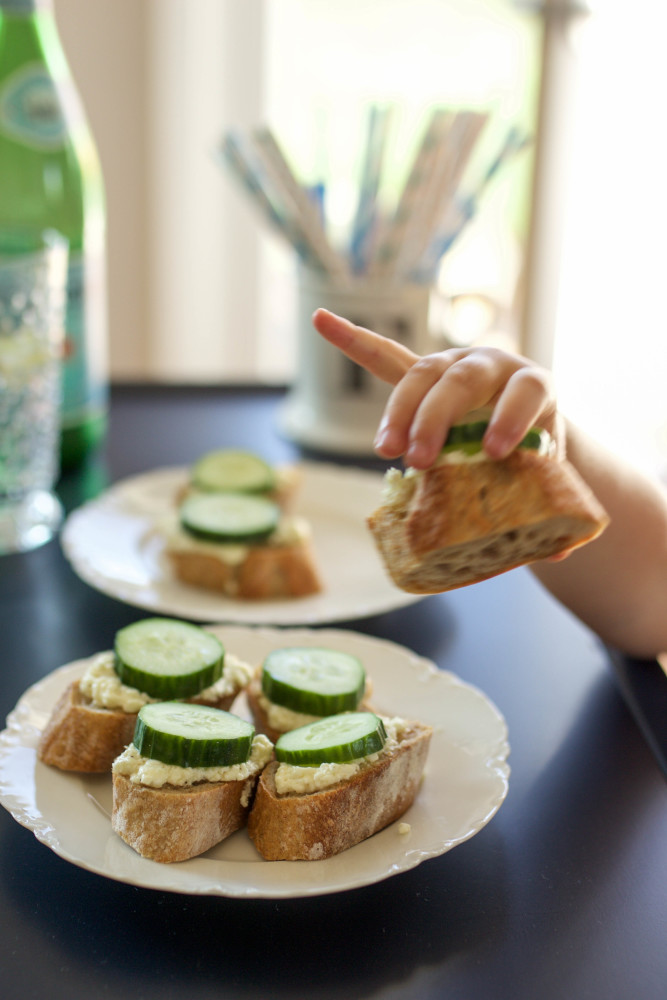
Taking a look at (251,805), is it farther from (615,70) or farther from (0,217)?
(615,70)

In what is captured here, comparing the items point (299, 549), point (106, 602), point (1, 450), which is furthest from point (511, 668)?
point (1, 450)

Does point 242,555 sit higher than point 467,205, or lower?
lower

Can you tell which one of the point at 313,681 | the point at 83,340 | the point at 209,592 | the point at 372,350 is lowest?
the point at 209,592

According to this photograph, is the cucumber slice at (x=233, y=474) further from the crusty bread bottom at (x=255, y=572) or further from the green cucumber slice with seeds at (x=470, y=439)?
the green cucumber slice with seeds at (x=470, y=439)

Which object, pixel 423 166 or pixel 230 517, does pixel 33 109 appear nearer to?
pixel 423 166

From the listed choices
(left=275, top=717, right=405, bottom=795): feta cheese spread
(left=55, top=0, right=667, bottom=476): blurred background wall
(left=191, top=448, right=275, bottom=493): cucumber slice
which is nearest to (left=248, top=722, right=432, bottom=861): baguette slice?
(left=275, top=717, right=405, bottom=795): feta cheese spread

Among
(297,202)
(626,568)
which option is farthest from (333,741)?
(297,202)
